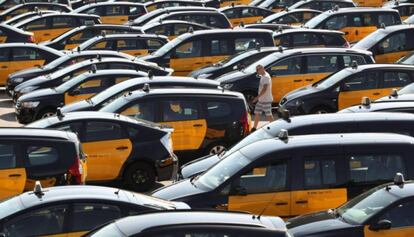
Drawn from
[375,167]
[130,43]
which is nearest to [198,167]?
[375,167]

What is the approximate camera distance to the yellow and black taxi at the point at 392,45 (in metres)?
24.5

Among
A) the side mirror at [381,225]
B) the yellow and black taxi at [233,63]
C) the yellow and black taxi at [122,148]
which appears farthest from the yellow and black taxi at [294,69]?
the side mirror at [381,225]

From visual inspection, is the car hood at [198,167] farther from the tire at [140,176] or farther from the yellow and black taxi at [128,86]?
the yellow and black taxi at [128,86]

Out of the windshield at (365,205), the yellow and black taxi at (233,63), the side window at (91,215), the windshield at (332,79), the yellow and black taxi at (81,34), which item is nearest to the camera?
the side window at (91,215)

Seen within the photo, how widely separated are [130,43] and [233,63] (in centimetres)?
420

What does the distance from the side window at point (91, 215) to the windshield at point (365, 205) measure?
2.60 meters

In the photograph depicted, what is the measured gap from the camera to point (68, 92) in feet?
67.0

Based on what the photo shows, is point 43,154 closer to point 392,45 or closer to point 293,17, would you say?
point 392,45

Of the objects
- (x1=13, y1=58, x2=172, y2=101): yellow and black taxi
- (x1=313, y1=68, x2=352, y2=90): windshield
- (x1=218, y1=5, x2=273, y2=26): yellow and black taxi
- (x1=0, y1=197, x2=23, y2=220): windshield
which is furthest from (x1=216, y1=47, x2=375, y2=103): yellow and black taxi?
(x1=218, y1=5, x2=273, y2=26): yellow and black taxi

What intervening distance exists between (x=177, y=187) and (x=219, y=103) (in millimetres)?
4315

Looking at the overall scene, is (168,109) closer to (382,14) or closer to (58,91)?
(58,91)

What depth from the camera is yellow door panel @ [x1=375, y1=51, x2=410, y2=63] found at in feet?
80.5

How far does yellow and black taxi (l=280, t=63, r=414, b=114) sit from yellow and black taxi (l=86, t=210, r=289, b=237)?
10.1 metres

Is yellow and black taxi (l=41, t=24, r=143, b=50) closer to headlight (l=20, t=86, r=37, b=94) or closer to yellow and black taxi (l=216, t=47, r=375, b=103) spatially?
headlight (l=20, t=86, r=37, b=94)
